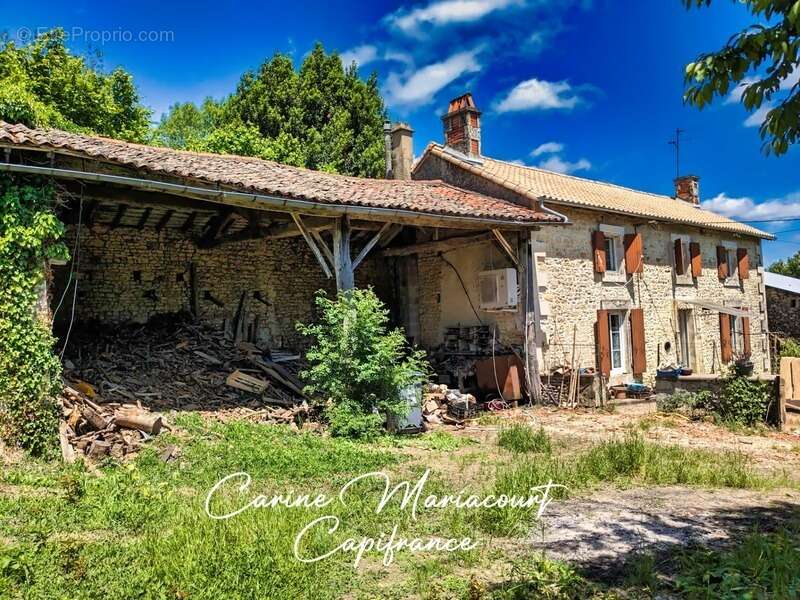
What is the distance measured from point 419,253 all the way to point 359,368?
20.4ft

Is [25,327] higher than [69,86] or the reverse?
the reverse

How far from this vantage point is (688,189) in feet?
70.6

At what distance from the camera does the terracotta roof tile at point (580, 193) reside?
43.4ft

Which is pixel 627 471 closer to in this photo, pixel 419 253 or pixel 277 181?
pixel 277 181

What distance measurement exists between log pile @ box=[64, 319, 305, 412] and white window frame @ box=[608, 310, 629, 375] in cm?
736

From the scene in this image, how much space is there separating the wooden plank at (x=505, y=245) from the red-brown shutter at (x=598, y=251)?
2.39 m

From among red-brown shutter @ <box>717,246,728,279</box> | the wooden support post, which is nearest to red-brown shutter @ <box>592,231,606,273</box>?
red-brown shutter @ <box>717,246,728,279</box>

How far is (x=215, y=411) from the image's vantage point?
29.4 ft

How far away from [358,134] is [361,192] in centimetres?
1266

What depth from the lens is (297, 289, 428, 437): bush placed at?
8523 millimetres

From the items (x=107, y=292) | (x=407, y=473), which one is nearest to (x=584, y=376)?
(x=407, y=473)

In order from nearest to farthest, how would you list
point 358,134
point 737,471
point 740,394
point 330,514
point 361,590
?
point 361,590, point 330,514, point 737,471, point 740,394, point 358,134

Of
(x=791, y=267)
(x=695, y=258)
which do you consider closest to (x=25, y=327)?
(x=695, y=258)

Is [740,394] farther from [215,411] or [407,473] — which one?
[215,411]
